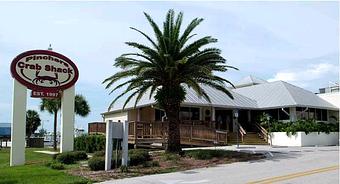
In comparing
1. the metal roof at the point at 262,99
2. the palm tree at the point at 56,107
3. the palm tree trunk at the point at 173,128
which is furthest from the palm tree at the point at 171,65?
the palm tree at the point at 56,107

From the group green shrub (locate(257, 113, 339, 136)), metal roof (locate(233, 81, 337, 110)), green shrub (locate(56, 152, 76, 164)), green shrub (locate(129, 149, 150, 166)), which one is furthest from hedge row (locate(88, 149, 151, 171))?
metal roof (locate(233, 81, 337, 110))

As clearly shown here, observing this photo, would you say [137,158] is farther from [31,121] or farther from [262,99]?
[31,121]

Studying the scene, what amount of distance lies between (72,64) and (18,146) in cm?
568

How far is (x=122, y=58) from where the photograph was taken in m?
22.7

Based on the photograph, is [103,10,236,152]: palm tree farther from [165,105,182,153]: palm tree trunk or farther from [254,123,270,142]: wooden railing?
[254,123,270,142]: wooden railing

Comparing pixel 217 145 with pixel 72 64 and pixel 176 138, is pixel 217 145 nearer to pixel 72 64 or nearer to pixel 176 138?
pixel 176 138

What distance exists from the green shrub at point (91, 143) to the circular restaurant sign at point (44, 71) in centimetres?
607

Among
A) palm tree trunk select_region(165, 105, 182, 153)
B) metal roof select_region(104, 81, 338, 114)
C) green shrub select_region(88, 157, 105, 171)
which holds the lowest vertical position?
green shrub select_region(88, 157, 105, 171)

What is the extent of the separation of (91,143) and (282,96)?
701 inches

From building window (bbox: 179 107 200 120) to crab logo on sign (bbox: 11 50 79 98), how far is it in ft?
41.7

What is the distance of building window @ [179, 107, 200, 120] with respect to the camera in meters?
35.8

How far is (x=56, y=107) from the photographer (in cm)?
3841

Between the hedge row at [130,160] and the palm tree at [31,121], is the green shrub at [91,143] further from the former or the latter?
the palm tree at [31,121]

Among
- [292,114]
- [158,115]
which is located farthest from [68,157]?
[292,114]
